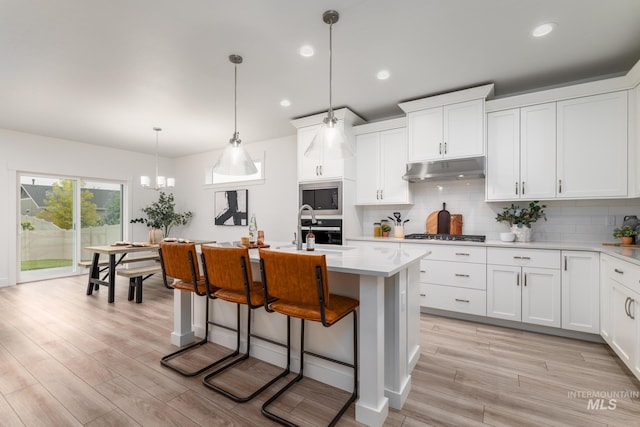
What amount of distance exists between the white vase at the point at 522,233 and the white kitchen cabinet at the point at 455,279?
0.50 meters

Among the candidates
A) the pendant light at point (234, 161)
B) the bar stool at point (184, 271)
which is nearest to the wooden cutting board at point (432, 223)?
the pendant light at point (234, 161)

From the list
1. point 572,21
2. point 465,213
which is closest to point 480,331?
point 465,213

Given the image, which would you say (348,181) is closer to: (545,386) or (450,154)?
(450,154)

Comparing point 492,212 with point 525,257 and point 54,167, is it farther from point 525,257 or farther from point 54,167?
point 54,167

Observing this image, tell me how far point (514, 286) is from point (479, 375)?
124 centimetres

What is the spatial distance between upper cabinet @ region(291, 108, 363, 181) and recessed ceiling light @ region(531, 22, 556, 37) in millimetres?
2063

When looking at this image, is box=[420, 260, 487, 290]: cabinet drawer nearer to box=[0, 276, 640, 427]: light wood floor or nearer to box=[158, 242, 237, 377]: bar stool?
box=[0, 276, 640, 427]: light wood floor

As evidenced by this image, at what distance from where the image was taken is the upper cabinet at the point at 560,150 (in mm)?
2773

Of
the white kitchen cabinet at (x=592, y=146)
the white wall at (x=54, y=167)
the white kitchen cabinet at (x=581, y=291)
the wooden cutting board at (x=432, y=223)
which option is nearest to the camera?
the white kitchen cabinet at (x=581, y=291)

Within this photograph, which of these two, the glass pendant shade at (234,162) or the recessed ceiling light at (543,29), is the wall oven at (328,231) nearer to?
the glass pendant shade at (234,162)

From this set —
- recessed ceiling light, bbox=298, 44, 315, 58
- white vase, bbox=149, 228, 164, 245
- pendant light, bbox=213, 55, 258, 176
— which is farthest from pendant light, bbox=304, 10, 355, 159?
white vase, bbox=149, 228, 164, 245

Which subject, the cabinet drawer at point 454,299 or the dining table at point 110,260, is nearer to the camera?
the cabinet drawer at point 454,299

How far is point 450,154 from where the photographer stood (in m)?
3.42

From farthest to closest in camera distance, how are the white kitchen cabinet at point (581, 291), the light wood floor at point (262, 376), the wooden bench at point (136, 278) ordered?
the wooden bench at point (136, 278) < the white kitchen cabinet at point (581, 291) < the light wood floor at point (262, 376)
